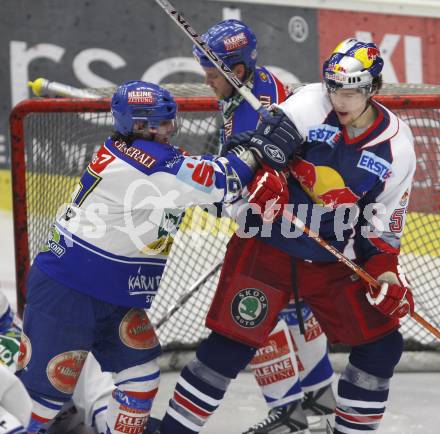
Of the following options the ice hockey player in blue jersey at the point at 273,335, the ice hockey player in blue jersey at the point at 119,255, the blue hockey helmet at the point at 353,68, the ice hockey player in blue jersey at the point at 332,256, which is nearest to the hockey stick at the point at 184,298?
the ice hockey player in blue jersey at the point at 273,335

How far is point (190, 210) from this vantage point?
503cm

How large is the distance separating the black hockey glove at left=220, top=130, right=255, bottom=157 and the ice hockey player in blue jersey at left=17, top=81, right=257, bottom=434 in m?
0.05

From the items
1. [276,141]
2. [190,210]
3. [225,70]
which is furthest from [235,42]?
[190,210]

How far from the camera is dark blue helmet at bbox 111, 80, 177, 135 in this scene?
3.23m

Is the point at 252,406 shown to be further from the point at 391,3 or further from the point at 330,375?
the point at 391,3

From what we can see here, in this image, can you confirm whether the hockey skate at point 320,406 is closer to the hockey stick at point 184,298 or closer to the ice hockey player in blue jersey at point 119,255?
the hockey stick at point 184,298

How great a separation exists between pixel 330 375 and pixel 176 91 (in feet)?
3.92

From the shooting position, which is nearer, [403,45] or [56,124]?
[56,124]

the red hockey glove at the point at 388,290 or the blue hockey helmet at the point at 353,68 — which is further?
the red hockey glove at the point at 388,290

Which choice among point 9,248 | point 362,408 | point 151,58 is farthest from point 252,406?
point 151,58

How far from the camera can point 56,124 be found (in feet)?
14.4

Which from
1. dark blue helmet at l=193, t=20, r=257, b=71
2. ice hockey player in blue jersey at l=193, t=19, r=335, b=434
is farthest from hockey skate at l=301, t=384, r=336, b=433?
dark blue helmet at l=193, t=20, r=257, b=71

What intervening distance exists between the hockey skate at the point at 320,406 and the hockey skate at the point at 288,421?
142mm

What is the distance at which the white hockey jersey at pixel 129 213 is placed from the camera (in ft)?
10.5
